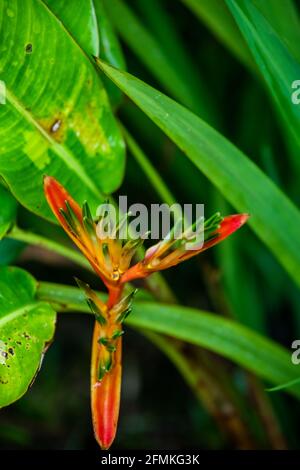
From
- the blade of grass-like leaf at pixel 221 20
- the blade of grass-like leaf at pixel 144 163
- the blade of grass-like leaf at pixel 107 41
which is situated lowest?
the blade of grass-like leaf at pixel 144 163

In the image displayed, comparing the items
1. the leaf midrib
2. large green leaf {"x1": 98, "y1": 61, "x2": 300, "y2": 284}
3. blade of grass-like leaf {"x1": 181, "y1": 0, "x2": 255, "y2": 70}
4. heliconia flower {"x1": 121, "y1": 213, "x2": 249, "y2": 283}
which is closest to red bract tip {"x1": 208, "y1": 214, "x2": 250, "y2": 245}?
heliconia flower {"x1": 121, "y1": 213, "x2": 249, "y2": 283}

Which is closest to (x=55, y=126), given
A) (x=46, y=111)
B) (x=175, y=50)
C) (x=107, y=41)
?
(x=46, y=111)

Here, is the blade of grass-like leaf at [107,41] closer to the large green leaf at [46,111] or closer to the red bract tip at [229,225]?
the large green leaf at [46,111]

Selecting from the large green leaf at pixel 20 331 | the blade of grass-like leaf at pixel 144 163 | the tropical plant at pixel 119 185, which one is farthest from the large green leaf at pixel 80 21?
the large green leaf at pixel 20 331

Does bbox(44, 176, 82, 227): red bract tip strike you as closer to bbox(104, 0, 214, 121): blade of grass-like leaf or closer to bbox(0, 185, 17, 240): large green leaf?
bbox(0, 185, 17, 240): large green leaf

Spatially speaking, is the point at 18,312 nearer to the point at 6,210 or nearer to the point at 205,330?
the point at 6,210
